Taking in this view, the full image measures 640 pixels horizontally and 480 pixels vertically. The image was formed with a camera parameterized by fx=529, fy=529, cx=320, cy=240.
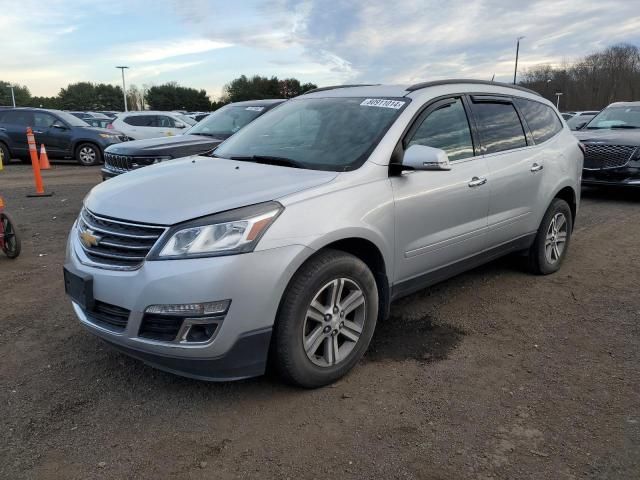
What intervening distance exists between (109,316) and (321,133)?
6.28 feet

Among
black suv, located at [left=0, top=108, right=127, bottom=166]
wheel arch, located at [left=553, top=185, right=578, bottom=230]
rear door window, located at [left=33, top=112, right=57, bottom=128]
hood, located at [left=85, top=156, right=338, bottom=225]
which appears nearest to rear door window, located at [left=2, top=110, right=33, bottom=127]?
black suv, located at [left=0, top=108, right=127, bottom=166]

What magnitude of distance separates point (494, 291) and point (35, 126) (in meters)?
14.9

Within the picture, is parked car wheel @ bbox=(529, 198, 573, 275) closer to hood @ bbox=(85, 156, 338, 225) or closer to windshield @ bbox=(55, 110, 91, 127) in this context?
hood @ bbox=(85, 156, 338, 225)

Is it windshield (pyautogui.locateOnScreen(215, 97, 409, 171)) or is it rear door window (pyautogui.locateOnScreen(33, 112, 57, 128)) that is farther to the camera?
rear door window (pyautogui.locateOnScreen(33, 112, 57, 128))

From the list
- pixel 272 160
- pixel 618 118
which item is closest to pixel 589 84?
pixel 618 118

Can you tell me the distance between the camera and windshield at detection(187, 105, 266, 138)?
28.2 ft

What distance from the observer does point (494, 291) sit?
4.80 m

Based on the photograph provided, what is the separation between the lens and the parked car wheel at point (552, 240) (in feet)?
16.6

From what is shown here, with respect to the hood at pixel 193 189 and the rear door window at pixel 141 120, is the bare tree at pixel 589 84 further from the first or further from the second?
the hood at pixel 193 189

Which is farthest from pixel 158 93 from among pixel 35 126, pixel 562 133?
pixel 562 133

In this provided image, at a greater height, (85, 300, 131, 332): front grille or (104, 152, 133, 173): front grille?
(104, 152, 133, 173): front grille

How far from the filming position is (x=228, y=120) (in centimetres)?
884

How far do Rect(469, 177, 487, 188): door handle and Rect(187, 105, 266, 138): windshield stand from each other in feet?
17.0

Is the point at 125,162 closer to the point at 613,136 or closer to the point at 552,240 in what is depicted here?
the point at 552,240
